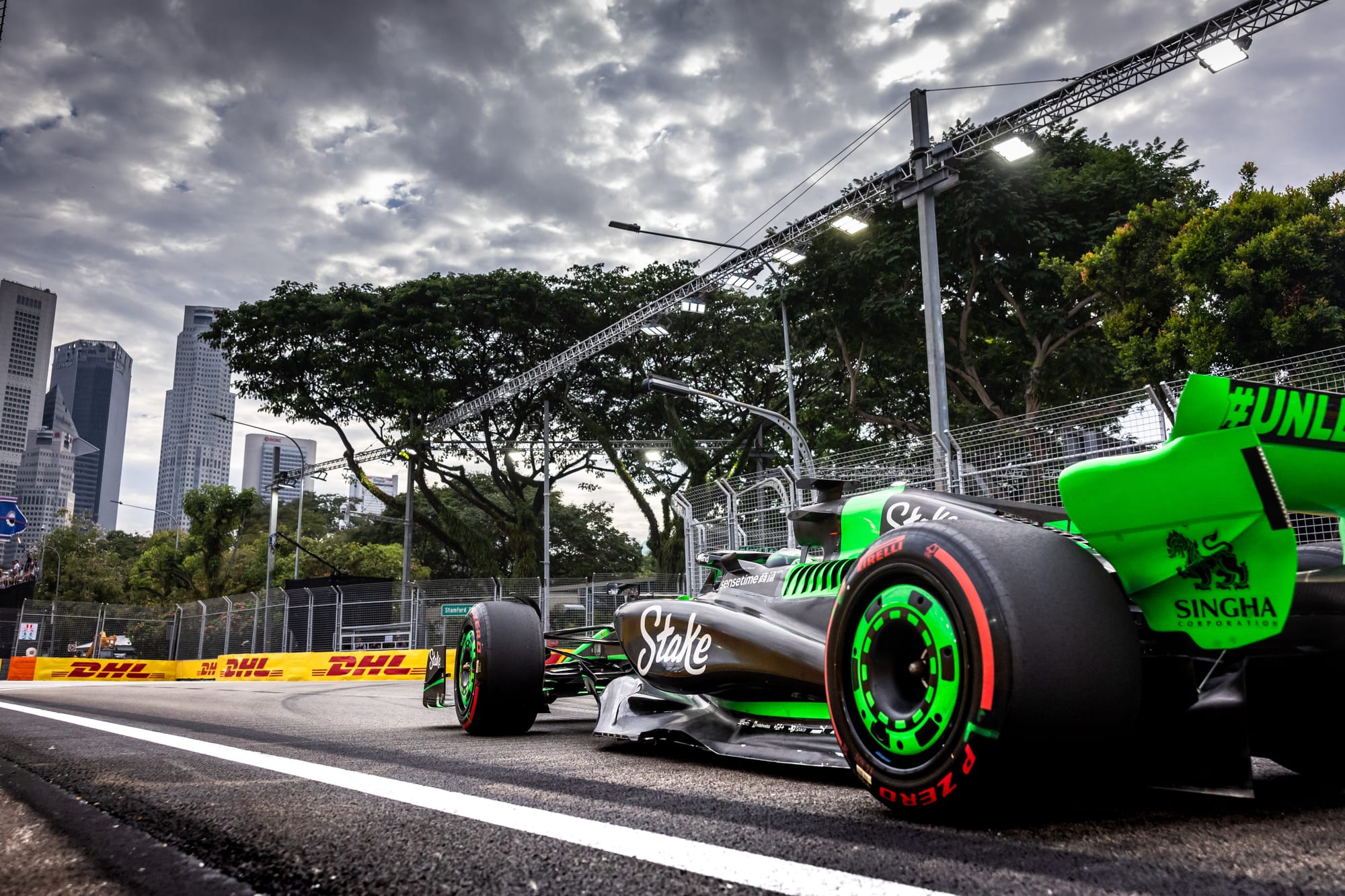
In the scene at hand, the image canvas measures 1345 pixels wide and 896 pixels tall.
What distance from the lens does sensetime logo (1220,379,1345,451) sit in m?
1.76

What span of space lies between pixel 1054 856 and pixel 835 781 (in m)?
1.31

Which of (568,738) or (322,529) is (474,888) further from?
(322,529)

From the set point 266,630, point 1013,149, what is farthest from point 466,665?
point 266,630

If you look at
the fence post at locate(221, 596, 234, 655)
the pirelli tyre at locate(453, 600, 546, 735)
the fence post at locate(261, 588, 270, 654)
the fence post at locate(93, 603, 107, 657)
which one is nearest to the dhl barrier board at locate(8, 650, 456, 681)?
the fence post at locate(221, 596, 234, 655)

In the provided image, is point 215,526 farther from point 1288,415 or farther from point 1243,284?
point 1288,415

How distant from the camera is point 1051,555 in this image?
1940mm

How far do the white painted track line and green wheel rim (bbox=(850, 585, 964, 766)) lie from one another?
1.73ft

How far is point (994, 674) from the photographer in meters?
1.79

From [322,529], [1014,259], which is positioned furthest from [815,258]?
[322,529]

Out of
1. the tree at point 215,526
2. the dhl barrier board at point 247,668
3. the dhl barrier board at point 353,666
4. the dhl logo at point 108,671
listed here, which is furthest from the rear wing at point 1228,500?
the tree at point 215,526

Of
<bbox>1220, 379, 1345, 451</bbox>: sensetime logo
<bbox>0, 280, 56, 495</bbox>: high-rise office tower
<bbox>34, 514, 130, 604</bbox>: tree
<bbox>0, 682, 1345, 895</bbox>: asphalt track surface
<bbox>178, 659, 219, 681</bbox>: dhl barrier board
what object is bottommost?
<bbox>178, 659, 219, 681</bbox>: dhl barrier board

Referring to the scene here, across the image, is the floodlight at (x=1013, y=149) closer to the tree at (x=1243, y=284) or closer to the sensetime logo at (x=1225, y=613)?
the tree at (x=1243, y=284)

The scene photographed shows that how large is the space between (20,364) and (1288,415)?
671 feet

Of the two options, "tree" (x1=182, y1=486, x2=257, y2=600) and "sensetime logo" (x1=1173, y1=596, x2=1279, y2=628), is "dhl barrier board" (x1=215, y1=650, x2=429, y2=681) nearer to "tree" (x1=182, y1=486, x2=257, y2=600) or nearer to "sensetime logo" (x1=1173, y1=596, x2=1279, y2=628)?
"sensetime logo" (x1=1173, y1=596, x2=1279, y2=628)
